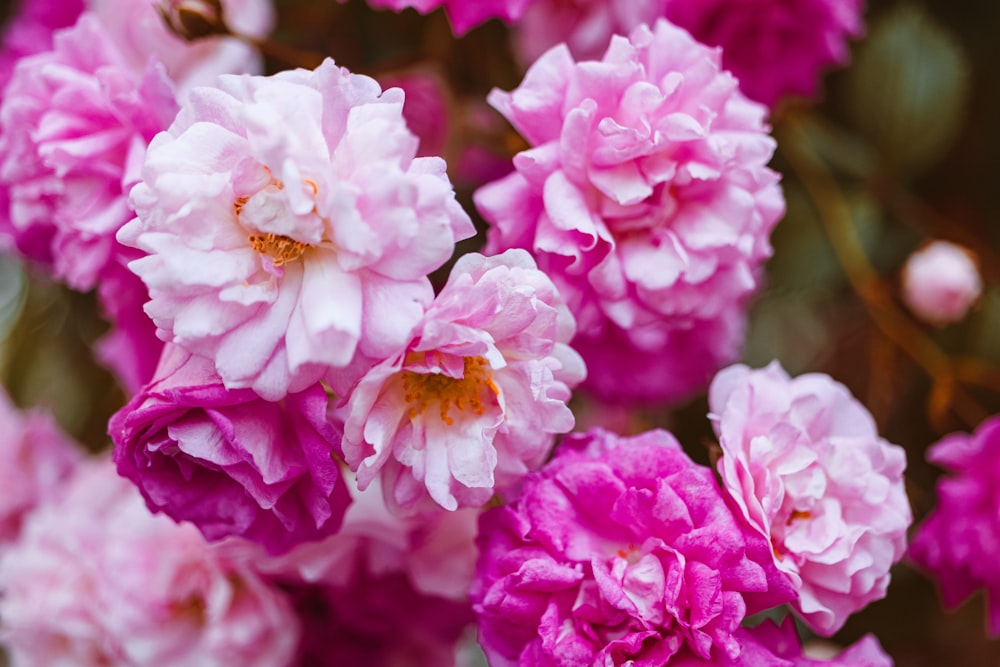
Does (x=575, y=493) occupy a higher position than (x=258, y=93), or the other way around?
(x=258, y=93)

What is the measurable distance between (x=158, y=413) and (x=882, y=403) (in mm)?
424

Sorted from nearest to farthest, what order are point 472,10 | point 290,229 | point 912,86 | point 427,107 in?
point 290,229, point 472,10, point 427,107, point 912,86

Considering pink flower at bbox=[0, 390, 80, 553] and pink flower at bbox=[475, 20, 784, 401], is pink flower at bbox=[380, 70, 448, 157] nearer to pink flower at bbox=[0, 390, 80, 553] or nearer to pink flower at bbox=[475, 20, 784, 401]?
pink flower at bbox=[475, 20, 784, 401]

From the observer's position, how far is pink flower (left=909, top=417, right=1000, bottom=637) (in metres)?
0.41

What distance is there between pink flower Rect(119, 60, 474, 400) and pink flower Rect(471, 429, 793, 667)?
0.09 m

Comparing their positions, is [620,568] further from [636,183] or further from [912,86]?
[912,86]

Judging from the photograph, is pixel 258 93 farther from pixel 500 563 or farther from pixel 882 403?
pixel 882 403

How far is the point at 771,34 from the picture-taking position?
480 millimetres

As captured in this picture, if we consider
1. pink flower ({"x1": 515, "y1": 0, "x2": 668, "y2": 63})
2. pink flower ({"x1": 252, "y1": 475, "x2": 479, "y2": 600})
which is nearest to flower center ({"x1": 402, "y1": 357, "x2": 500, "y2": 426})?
pink flower ({"x1": 252, "y1": 475, "x2": 479, "y2": 600})

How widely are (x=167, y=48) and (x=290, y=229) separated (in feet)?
0.76

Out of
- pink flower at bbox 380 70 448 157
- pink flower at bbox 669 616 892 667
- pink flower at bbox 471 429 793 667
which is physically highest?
pink flower at bbox 380 70 448 157

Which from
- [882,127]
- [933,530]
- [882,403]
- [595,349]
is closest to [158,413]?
[595,349]

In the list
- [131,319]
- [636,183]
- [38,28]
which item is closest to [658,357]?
[636,183]

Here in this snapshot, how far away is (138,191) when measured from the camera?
30 centimetres
